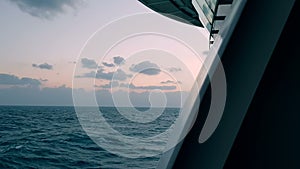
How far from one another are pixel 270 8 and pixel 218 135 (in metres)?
0.60

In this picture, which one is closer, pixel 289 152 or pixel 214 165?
pixel 214 165

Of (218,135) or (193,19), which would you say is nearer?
(218,135)

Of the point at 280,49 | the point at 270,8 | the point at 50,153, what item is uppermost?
the point at 270,8

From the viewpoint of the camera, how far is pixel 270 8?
98cm

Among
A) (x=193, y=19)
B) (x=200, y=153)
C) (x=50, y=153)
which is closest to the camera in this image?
(x=200, y=153)

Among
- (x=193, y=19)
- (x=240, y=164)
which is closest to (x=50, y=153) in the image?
(x=193, y=19)

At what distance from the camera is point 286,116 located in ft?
3.50

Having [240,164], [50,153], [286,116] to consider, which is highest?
[286,116]

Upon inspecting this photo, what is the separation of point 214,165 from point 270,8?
72cm

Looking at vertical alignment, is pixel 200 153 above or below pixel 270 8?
below

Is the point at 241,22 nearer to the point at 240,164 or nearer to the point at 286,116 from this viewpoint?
the point at 286,116

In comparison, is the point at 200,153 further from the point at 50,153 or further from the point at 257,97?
the point at 50,153

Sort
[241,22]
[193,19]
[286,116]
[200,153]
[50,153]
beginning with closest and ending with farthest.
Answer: [200,153]
[241,22]
[286,116]
[193,19]
[50,153]

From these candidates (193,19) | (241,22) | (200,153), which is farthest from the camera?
(193,19)
